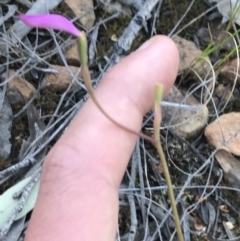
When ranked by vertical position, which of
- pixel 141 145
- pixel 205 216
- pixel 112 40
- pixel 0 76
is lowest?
pixel 205 216

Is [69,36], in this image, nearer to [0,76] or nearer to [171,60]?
[0,76]

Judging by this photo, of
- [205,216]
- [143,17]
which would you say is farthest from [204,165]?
[143,17]

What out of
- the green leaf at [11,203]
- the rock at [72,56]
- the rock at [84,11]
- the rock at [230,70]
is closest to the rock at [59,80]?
the rock at [72,56]

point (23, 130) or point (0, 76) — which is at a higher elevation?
point (0, 76)

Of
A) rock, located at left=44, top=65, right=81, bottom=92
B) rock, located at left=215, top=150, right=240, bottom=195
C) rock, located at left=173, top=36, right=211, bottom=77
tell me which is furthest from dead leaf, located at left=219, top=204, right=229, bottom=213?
rock, located at left=44, top=65, right=81, bottom=92

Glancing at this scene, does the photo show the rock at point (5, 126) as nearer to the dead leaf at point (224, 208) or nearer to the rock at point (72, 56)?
the rock at point (72, 56)

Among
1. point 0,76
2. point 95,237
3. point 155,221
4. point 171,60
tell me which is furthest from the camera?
point 0,76

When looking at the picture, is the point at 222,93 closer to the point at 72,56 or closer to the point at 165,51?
the point at 72,56
